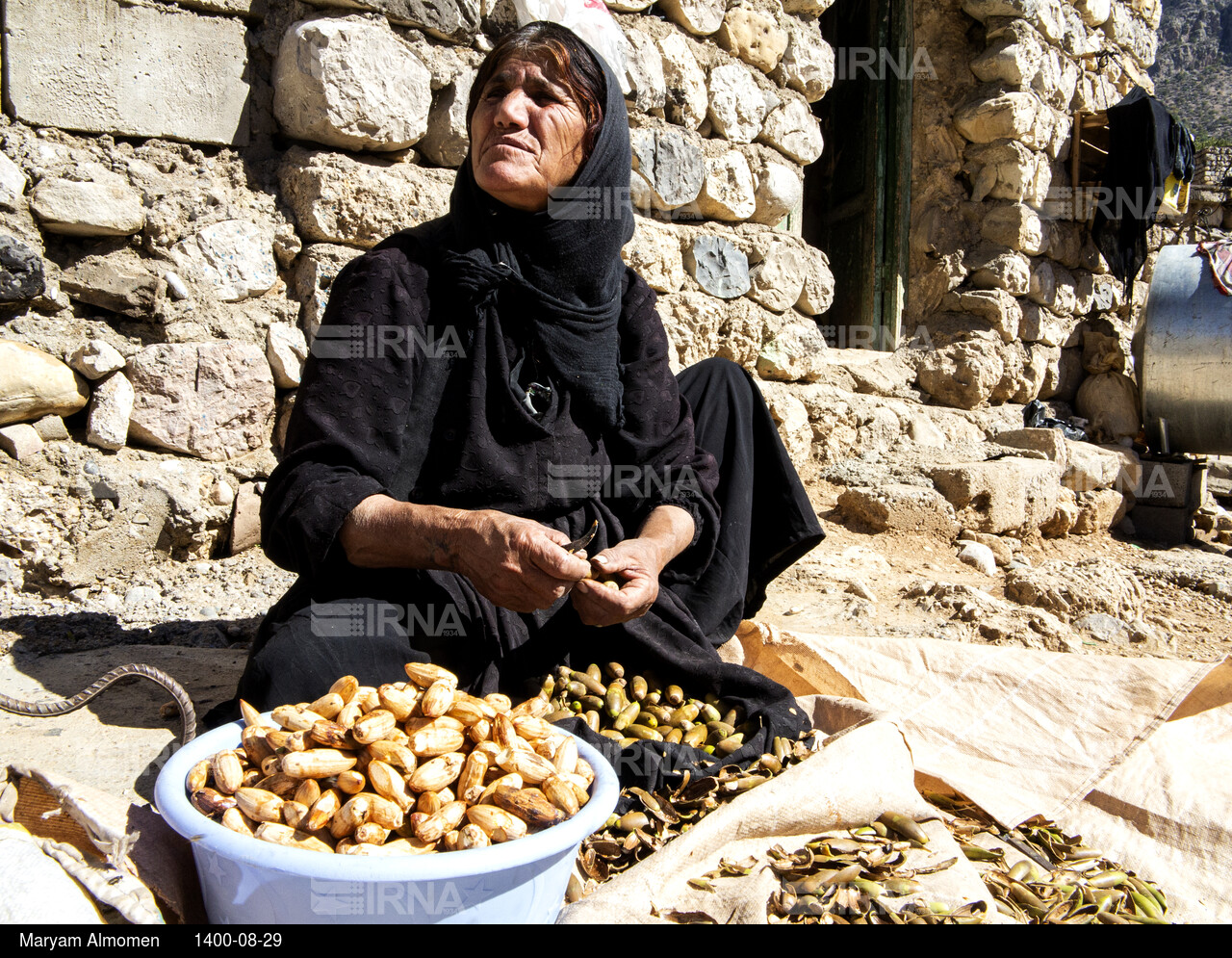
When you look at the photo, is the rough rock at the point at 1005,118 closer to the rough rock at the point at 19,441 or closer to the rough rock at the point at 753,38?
the rough rock at the point at 753,38

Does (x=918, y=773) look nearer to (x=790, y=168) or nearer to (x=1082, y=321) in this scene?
(x=790, y=168)

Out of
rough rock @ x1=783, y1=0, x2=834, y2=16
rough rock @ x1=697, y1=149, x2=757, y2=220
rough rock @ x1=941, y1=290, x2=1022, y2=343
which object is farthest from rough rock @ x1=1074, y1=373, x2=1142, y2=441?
rough rock @ x1=697, y1=149, x2=757, y2=220

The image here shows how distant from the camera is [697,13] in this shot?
368 cm

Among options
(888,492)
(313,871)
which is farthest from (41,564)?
(888,492)

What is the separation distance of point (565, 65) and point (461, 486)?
1053 mm

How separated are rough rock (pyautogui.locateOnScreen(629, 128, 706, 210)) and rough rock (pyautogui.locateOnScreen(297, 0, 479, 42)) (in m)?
0.75

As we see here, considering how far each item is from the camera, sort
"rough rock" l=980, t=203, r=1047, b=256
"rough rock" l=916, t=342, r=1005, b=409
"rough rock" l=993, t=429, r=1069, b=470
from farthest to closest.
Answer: "rough rock" l=980, t=203, r=1047, b=256 < "rough rock" l=916, t=342, r=1005, b=409 < "rough rock" l=993, t=429, r=1069, b=470

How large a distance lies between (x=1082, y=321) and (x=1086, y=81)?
175 cm

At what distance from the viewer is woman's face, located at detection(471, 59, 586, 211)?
2.00 meters

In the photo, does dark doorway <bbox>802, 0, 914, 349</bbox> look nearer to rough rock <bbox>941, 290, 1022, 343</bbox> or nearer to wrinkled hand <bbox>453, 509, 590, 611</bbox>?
rough rock <bbox>941, 290, 1022, 343</bbox>

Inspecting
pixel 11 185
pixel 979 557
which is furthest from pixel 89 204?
pixel 979 557

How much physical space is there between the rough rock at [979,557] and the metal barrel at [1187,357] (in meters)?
2.86

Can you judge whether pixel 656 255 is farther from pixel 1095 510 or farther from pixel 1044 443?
pixel 1095 510

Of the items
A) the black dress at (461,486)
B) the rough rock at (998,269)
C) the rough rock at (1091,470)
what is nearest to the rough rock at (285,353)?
the black dress at (461,486)
